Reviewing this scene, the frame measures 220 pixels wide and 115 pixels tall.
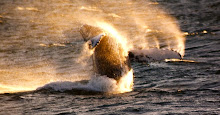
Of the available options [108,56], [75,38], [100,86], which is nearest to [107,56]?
[108,56]

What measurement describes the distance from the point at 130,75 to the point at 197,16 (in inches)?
1327

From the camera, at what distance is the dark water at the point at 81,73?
40.1ft

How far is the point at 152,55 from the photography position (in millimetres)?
21312

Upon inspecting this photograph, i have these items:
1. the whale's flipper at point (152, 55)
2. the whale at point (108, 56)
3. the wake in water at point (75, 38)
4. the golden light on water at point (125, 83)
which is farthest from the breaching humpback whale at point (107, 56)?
the whale's flipper at point (152, 55)

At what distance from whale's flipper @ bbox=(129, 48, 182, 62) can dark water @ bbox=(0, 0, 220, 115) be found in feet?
1.20

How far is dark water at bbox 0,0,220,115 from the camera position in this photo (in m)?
12.2

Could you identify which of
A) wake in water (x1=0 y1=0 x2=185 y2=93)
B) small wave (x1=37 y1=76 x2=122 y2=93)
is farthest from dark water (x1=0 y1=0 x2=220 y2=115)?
small wave (x1=37 y1=76 x2=122 y2=93)

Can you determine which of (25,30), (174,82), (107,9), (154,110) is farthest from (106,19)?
(154,110)

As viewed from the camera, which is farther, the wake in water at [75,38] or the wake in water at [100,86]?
the wake in water at [75,38]

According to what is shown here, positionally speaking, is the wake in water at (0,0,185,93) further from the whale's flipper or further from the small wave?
the whale's flipper

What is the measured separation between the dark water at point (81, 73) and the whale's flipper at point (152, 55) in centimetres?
→ 37

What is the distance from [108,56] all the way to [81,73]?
780cm

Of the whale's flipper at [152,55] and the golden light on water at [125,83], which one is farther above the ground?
the whale's flipper at [152,55]

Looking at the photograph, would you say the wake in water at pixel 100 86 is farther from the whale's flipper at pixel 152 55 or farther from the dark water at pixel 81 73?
the whale's flipper at pixel 152 55
